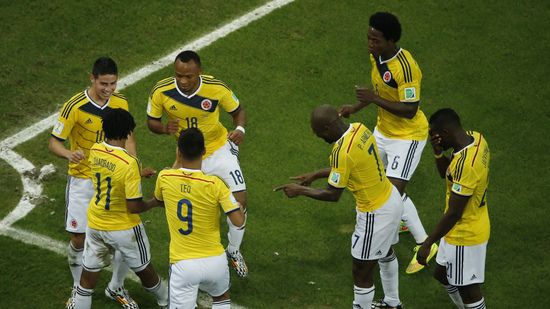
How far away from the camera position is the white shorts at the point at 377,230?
9.19 m

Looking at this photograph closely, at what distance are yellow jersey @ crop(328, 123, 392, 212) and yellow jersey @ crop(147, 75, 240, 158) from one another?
6.82 feet

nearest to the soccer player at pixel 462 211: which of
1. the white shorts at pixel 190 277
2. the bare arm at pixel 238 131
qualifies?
the white shorts at pixel 190 277

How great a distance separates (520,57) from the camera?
14594mm

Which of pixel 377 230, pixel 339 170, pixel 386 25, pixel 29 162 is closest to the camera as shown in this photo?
pixel 339 170

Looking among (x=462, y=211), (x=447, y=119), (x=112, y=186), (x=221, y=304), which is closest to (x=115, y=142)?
(x=112, y=186)

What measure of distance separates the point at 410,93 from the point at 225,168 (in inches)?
93.4

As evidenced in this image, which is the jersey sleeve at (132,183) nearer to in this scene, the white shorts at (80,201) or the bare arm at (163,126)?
the white shorts at (80,201)

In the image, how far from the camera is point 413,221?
10.9 meters

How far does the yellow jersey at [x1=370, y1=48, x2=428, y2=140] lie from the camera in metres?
10.4

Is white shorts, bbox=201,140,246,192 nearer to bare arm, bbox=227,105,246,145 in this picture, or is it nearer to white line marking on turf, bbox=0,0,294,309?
bare arm, bbox=227,105,246,145

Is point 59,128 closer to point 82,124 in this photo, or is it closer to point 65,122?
point 65,122

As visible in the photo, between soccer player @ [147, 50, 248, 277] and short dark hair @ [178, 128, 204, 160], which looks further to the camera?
soccer player @ [147, 50, 248, 277]

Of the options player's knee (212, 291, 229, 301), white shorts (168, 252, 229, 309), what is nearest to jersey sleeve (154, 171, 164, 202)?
white shorts (168, 252, 229, 309)

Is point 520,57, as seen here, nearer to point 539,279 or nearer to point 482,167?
point 539,279
